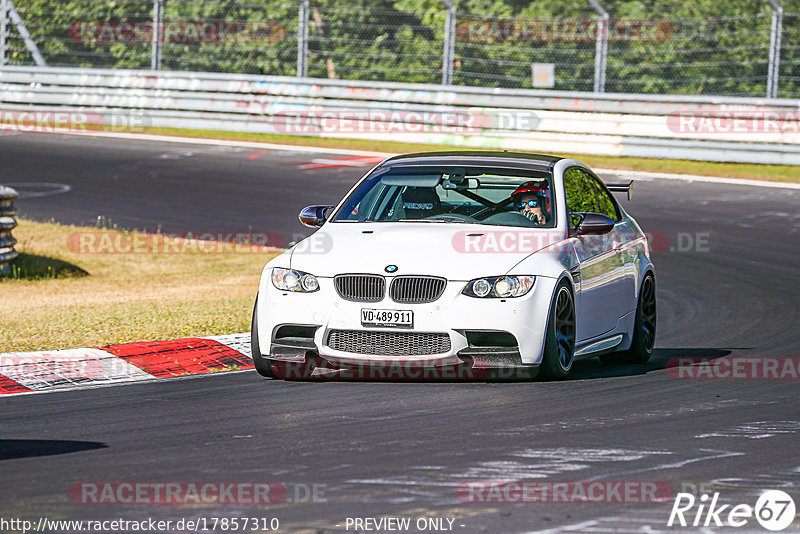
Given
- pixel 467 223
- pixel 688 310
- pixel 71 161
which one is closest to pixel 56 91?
pixel 71 161

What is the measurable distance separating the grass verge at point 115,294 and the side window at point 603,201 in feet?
9.92

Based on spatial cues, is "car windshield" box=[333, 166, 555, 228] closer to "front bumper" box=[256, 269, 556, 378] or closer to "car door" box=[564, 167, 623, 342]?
"car door" box=[564, 167, 623, 342]

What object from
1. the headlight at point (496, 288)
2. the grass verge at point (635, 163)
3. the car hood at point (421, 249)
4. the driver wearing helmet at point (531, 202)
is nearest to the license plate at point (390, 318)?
the car hood at point (421, 249)

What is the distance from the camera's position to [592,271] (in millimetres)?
9469

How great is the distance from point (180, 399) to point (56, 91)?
22.1 meters

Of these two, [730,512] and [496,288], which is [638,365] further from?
[730,512]

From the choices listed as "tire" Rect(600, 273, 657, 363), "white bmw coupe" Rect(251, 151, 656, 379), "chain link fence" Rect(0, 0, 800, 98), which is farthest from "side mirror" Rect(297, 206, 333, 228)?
"chain link fence" Rect(0, 0, 800, 98)

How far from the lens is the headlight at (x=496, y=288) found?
8.48m

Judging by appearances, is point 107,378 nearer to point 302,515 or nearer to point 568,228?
point 568,228

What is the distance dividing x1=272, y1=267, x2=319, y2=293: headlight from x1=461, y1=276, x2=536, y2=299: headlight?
0.97 metres

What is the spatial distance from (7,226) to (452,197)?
6.95 m

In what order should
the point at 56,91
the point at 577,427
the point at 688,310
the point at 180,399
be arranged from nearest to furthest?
1. the point at 577,427
2. the point at 180,399
3. the point at 688,310
4. the point at 56,91

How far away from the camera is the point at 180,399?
8367mm

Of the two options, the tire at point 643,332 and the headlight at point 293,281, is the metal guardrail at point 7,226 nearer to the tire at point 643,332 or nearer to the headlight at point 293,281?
the headlight at point 293,281
